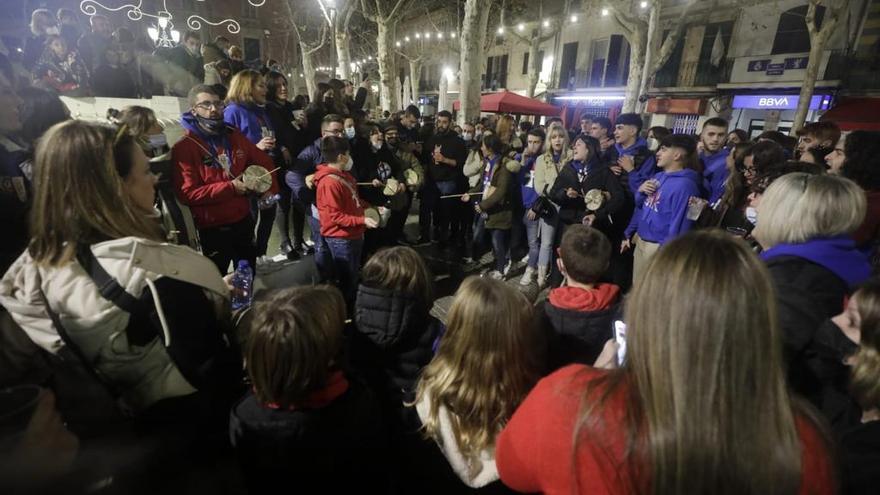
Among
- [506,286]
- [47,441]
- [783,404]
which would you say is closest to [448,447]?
[506,286]

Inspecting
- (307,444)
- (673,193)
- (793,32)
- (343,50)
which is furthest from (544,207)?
(793,32)

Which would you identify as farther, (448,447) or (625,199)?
(625,199)

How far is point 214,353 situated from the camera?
160cm

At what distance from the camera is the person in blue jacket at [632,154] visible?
14.9 feet

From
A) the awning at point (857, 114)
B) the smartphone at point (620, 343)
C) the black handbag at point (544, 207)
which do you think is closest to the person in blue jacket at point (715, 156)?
the black handbag at point (544, 207)

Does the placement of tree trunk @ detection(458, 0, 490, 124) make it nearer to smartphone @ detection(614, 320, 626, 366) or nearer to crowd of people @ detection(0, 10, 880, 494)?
crowd of people @ detection(0, 10, 880, 494)

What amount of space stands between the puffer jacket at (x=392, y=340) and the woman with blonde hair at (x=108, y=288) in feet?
2.47

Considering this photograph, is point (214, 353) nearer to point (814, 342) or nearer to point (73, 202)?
point (73, 202)

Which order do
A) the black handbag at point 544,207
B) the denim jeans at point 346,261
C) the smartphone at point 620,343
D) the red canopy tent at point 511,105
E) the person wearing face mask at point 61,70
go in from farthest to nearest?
the red canopy tent at point 511,105 → the person wearing face mask at point 61,70 → the black handbag at point 544,207 → the denim jeans at point 346,261 → the smartphone at point 620,343

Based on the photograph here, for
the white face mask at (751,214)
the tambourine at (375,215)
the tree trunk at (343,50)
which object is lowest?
the tambourine at (375,215)

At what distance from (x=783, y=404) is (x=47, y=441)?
76.7 inches

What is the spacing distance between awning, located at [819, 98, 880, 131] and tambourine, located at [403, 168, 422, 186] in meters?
16.7

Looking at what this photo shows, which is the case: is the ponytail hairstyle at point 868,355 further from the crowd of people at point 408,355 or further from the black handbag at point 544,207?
the black handbag at point 544,207

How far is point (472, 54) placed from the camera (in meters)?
10.5
